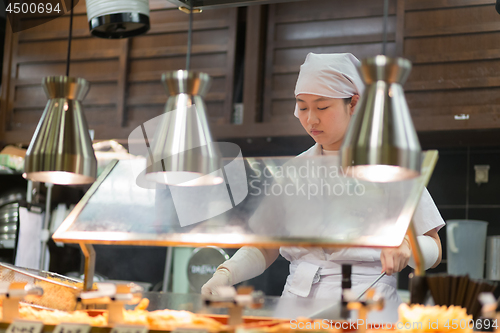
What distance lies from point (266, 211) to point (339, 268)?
425 mm

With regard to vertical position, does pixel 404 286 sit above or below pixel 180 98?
below

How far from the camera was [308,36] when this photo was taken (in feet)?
11.4

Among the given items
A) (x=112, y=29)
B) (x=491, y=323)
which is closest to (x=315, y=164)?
(x=491, y=323)

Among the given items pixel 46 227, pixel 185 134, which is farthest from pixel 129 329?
pixel 46 227

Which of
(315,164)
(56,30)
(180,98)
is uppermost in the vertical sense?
(56,30)

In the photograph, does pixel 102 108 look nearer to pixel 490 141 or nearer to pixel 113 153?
pixel 113 153

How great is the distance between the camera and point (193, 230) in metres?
1.17

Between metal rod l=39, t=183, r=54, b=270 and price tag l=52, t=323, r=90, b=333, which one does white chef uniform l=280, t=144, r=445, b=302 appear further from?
metal rod l=39, t=183, r=54, b=270

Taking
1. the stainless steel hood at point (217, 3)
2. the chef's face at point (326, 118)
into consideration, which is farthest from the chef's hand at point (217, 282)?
the stainless steel hood at point (217, 3)

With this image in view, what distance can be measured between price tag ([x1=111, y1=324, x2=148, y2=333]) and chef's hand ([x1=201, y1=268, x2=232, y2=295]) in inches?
17.3

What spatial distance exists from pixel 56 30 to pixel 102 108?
2.50 feet

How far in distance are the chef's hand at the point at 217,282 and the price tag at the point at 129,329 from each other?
440mm
